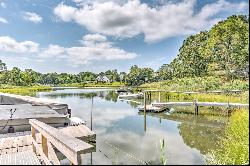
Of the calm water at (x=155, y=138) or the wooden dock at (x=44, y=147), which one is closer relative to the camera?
the wooden dock at (x=44, y=147)

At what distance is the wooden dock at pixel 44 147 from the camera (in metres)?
3.64

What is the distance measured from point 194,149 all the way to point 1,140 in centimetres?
788

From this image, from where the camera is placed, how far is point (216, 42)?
48.2m

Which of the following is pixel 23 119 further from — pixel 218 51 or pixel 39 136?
pixel 218 51

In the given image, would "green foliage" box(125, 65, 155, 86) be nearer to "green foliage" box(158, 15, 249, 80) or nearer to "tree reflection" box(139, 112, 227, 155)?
"green foliage" box(158, 15, 249, 80)

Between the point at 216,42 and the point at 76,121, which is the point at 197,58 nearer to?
the point at 216,42

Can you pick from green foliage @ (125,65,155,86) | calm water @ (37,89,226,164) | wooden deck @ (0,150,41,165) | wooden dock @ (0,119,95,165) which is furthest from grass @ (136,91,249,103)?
green foliage @ (125,65,155,86)

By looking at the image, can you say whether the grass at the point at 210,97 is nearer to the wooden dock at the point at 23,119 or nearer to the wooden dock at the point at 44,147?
the wooden dock at the point at 23,119

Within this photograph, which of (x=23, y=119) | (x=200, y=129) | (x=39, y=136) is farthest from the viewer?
(x=200, y=129)

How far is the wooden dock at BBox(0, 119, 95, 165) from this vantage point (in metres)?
3.64

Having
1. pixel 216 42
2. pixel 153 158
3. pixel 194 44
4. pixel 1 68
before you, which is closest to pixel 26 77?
pixel 1 68

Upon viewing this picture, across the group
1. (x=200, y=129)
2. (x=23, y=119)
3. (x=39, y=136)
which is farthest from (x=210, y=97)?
(x=39, y=136)

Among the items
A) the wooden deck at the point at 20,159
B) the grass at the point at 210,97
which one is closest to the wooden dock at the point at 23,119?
the wooden deck at the point at 20,159

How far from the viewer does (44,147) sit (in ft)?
19.2
